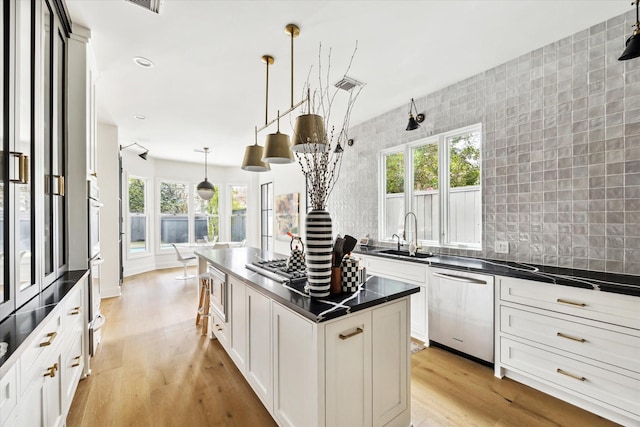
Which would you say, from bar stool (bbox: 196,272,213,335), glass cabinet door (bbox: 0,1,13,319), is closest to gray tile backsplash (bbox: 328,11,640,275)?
bar stool (bbox: 196,272,213,335)

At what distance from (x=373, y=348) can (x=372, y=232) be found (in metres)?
2.80

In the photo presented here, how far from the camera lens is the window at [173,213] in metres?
7.13

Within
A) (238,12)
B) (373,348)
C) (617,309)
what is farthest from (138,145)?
(617,309)

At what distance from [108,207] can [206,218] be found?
10.2 ft

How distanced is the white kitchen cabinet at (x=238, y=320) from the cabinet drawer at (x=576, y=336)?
2089 mm

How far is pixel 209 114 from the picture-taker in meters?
4.09

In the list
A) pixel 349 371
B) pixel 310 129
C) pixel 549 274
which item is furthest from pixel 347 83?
pixel 349 371

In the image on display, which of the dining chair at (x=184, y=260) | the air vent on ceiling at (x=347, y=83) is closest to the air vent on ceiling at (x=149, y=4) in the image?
the air vent on ceiling at (x=347, y=83)

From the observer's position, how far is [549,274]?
6.92 ft

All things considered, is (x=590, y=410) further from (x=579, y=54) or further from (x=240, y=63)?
(x=240, y=63)

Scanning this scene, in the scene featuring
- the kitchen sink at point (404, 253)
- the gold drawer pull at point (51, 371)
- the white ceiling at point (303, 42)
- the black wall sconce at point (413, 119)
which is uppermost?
the white ceiling at point (303, 42)

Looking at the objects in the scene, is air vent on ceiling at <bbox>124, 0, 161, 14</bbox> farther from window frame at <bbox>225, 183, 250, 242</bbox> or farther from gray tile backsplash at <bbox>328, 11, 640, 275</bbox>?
window frame at <bbox>225, 183, 250, 242</bbox>

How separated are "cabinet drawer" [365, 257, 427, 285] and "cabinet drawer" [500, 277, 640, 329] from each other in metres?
0.79

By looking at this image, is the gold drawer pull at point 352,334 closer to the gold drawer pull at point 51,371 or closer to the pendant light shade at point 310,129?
the pendant light shade at point 310,129
